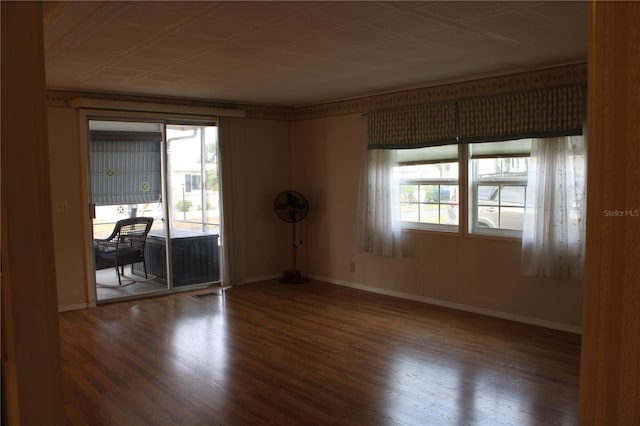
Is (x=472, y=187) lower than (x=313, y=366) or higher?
higher

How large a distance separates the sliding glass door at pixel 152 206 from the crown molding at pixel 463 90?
1.76m

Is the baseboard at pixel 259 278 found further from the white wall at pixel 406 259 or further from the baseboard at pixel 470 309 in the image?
the baseboard at pixel 470 309

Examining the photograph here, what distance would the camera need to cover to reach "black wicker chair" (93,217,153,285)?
241 inches

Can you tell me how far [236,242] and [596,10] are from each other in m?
6.37

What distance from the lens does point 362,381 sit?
3.53m

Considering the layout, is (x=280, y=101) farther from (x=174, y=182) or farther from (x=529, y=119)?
(x=529, y=119)

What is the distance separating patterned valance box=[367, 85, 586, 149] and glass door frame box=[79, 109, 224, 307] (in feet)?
7.69

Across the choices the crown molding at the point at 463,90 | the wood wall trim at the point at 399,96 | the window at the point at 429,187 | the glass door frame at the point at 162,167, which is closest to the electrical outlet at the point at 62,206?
the glass door frame at the point at 162,167

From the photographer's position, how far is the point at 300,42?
141 inches

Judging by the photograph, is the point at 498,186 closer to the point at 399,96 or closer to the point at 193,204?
the point at 399,96

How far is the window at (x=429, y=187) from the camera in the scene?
5.43 meters

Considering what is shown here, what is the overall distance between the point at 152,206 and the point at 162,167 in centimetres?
50

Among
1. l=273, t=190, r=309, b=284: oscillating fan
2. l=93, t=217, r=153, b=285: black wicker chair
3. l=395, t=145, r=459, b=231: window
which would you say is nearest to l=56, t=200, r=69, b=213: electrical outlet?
l=93, t=217, r=153, b=285: black wicker chair

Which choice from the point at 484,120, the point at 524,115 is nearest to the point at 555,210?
→ the point at 524,115
